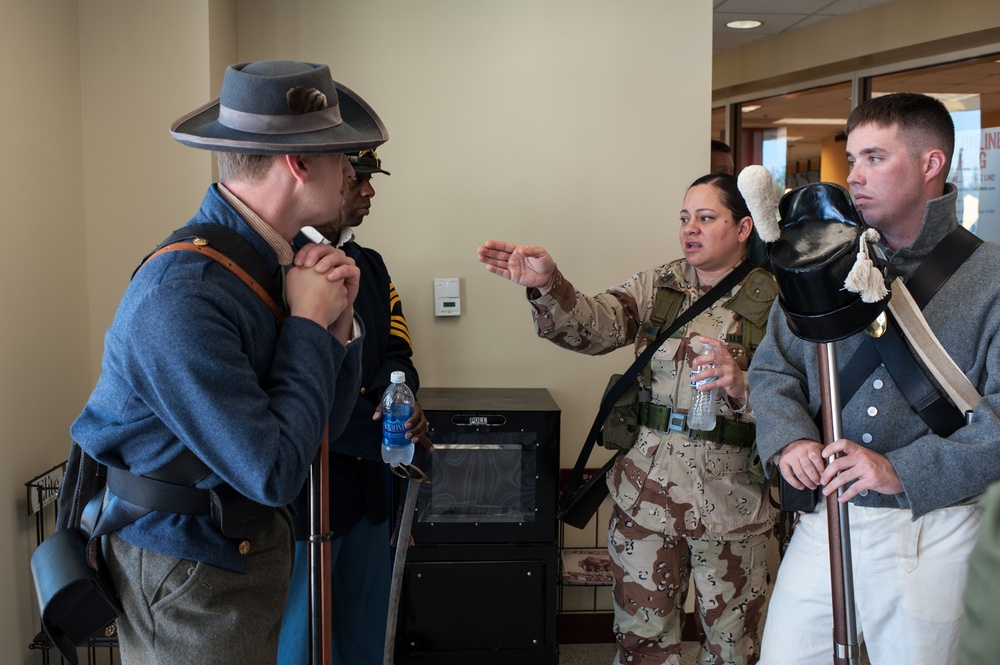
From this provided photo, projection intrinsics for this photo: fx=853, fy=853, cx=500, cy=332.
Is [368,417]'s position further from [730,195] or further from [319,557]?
[730,195]

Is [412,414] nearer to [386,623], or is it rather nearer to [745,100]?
[386,623]

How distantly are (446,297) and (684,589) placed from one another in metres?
1.37

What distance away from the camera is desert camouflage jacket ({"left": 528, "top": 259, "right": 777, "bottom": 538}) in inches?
93.0

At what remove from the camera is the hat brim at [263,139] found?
4.42 ft

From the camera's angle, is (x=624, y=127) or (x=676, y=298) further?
(x=624, y=127)

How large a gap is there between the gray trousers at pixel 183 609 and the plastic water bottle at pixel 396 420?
1.81 feet

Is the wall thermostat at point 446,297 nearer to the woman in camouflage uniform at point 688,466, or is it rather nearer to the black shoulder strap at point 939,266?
the woman in camouflage uniform at point 688,466

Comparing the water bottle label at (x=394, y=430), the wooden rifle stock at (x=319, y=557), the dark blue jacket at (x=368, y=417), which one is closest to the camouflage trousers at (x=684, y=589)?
the dark blue jacket at (x=368, y=417)

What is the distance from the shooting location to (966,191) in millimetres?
5180

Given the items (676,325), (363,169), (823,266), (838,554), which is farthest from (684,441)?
(363,169)

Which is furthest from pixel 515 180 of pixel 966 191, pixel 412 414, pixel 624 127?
pixel 966 191

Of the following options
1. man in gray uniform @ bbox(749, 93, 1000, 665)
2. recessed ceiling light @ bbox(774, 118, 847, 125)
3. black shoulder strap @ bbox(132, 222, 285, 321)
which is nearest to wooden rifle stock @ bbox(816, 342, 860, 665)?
man in gray uniform @ bbox(749, 93, 1000, 665)

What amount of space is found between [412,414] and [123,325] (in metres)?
0.95

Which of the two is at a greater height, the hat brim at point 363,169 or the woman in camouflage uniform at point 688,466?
the hat brim at point 363,169
